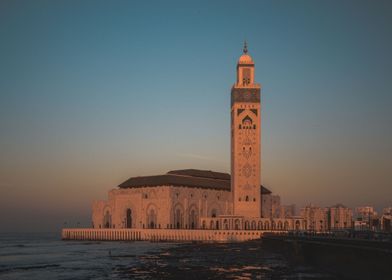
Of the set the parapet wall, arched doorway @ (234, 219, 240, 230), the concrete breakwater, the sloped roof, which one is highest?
the sloped roof

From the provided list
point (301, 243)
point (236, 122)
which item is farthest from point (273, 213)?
point (301, 243)

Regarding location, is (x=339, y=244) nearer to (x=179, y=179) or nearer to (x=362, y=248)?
(x=362, y=248)

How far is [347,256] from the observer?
50.8m

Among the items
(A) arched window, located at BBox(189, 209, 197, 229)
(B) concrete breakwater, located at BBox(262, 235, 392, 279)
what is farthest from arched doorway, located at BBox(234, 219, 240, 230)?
(B) concrete breakwater, located at BBox(262, 235, 392, 279)

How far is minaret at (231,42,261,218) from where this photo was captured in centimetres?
13388

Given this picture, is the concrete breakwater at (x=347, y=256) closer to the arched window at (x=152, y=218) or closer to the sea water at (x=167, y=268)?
the sea water at (x=167, y=268)

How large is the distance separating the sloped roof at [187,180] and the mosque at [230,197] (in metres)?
0.36

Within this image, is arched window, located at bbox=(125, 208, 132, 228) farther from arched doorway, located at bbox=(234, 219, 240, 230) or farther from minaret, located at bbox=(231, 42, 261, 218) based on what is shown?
arched doorway, located at bbox=(234, 219, 240, 230)

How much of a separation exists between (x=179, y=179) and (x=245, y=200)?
18.2 metres

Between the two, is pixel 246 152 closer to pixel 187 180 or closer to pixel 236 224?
pixel 236 224

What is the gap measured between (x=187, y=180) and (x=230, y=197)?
11739 mm

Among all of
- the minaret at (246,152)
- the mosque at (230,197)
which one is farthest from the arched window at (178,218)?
the minaret at (246,152)

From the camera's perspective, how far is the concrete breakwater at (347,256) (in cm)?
4259

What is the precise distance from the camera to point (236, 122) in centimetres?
13438
